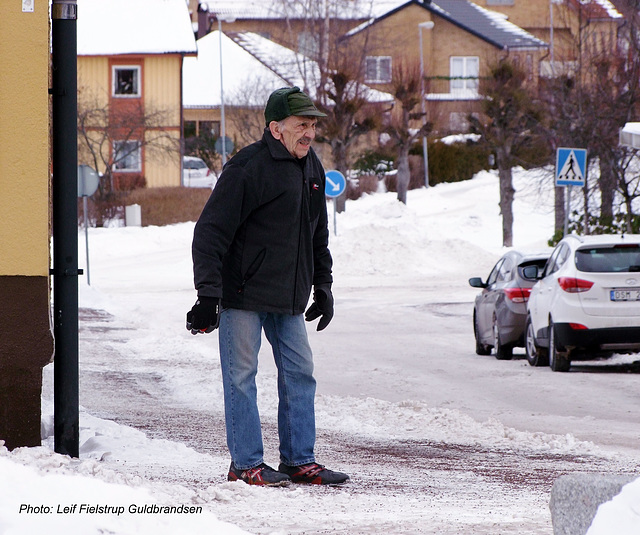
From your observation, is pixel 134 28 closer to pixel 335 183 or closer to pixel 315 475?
pixel 335 183

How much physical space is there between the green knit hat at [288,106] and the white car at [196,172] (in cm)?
5075

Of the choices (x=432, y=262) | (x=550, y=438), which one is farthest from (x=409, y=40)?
(x=550, y=438)

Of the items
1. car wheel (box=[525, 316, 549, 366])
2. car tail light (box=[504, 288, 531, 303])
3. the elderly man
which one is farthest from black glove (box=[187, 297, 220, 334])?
car tail light (box=[504, 288, 531, 303])

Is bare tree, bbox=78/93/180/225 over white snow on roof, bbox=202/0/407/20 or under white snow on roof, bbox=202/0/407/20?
under

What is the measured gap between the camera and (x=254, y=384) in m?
6.04

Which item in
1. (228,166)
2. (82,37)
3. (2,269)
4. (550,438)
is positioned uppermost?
(82,37)

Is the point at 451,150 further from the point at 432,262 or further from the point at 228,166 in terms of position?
the point at 228,166

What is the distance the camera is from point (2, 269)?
6.03m

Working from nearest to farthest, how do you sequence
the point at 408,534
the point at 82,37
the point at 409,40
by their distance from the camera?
the point at 408,534
the point at 82,37
the point at 409,40

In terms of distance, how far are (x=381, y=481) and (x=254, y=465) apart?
74 centimetres

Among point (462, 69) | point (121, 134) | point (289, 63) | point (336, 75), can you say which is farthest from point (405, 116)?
point (462, 69)

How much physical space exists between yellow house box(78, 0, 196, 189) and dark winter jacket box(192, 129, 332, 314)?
4636cm

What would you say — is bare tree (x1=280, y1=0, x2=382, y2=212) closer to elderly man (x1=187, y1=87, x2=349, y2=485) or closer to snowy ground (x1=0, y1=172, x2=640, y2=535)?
Result: snowy ground (x1=0, y1=172, x2=640, y2=535)

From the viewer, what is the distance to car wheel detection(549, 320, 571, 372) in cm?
1301
